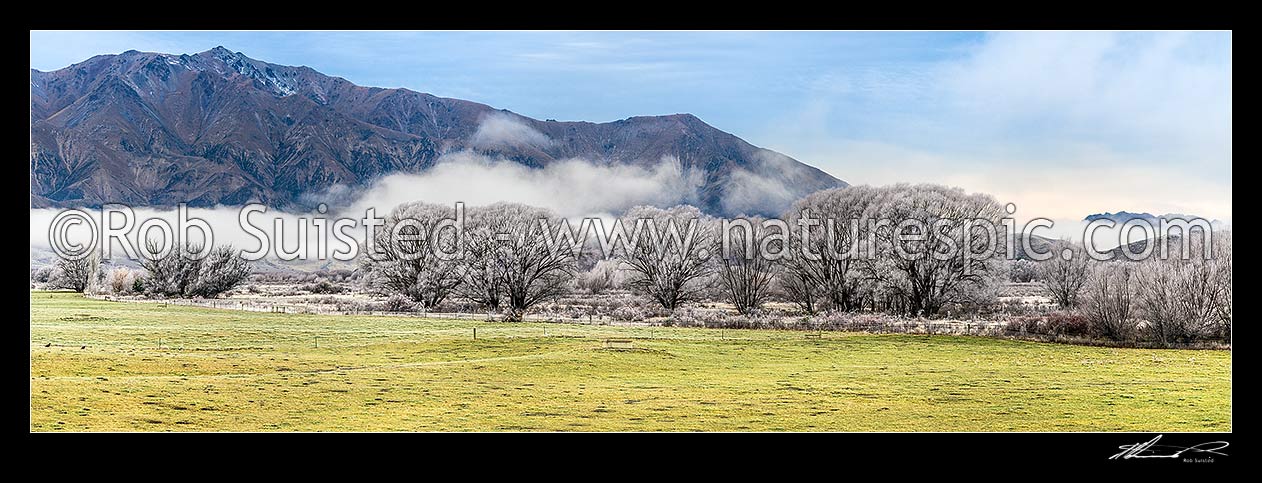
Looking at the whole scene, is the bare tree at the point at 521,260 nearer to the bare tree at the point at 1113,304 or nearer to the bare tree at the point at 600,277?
the bare tree at the point at 600,277

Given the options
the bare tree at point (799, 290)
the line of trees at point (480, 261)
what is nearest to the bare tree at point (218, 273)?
the line of trees at point (480, 261)

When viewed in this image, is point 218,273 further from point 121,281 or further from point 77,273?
point 77,273

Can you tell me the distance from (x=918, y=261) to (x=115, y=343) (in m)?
36.9

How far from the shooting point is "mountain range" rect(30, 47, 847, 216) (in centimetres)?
8294

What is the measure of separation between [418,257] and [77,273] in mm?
25513

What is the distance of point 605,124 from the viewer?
413ft

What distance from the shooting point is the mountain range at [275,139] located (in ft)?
272

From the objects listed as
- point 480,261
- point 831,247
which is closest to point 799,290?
point 831,247

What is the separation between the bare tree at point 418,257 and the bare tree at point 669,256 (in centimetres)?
1031

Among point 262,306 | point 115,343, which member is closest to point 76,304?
point 262,306

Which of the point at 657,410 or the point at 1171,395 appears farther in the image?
the point at 1171,395
